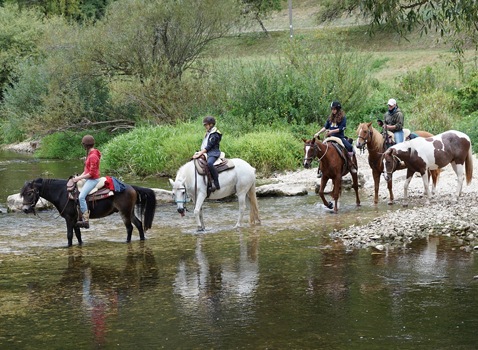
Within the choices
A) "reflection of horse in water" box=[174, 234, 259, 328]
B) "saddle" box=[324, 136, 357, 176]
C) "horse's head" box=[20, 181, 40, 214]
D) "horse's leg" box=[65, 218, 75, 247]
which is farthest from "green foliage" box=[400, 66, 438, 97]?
"horse's head" box=[20, 181, 40, 214]

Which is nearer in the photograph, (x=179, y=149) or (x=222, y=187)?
(x=222, y=187)

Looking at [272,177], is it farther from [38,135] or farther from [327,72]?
[38,135]

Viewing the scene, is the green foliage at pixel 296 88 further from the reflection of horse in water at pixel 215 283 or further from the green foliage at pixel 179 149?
the reflection of horse in water at pixel 215 283

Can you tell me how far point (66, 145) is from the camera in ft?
113

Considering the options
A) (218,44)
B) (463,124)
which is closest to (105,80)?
(218,44)

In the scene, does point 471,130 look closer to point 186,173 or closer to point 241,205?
point 241,205

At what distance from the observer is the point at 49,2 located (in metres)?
59.6

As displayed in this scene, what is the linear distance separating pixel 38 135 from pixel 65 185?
21.5 m

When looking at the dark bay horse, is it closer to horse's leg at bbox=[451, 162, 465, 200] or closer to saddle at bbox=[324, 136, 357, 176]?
saddle at bbox=[324, 136, 357, 176]

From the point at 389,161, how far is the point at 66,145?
2403cm

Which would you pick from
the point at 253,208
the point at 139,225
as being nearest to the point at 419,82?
the point at 253,208

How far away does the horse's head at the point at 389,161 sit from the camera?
15.1m

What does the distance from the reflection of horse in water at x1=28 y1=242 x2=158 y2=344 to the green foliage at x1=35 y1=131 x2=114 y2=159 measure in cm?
2329

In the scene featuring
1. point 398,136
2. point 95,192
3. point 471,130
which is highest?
point 398,136
